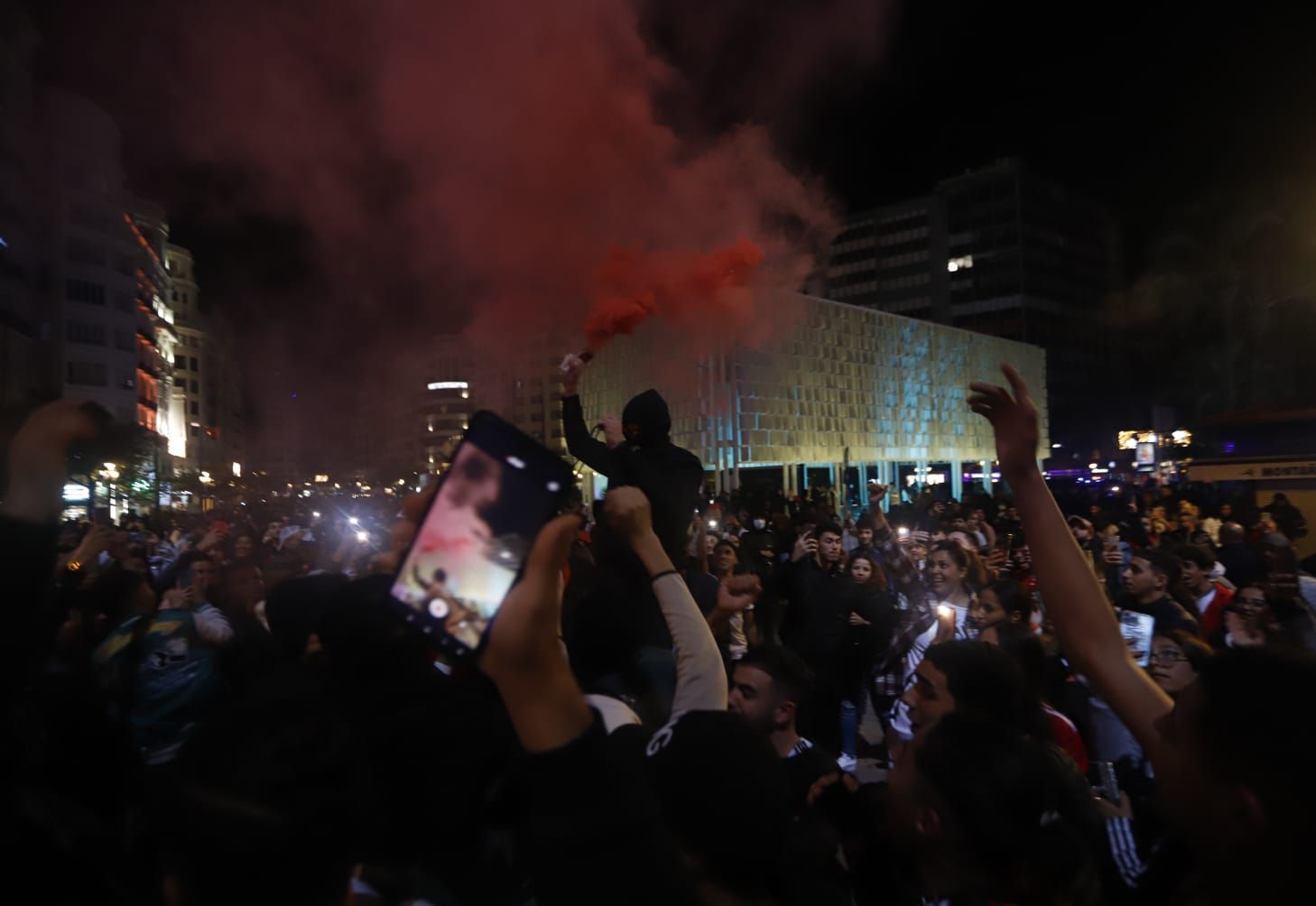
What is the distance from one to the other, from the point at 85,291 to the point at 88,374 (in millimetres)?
5823

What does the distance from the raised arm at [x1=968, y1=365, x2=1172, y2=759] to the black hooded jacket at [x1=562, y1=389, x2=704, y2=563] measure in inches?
60.0

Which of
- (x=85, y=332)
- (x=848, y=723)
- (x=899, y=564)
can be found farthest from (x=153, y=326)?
(x=848, y=723)

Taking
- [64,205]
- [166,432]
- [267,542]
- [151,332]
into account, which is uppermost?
[64,205]

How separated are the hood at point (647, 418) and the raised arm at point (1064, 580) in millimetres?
1853

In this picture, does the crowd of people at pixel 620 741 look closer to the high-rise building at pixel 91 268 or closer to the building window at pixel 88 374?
the high-rise building at pixel 91 268

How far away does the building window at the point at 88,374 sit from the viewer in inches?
2291

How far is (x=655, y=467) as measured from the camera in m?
3.87

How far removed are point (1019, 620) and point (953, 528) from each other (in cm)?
553

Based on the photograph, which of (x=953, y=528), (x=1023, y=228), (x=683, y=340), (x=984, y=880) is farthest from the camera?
(x=1023, y=228)

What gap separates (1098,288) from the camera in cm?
10462

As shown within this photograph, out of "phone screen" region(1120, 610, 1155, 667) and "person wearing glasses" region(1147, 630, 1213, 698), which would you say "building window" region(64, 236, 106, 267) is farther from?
"person wearing glasses" region(1147, 630, 1213, 698)

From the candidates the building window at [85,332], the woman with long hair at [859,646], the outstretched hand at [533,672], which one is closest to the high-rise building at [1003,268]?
the building window at [85,332]

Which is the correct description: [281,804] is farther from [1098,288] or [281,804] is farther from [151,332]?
[1098,288]

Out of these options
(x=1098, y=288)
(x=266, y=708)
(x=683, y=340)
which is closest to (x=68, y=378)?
(x=683, y=340)
